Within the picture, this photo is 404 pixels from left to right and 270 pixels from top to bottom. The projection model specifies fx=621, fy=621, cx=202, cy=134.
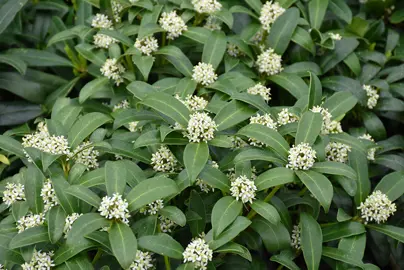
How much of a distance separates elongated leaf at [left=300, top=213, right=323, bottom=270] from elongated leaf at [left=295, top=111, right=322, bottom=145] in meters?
0.37

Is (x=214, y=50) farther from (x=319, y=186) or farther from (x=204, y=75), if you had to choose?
(x=319, y=186)

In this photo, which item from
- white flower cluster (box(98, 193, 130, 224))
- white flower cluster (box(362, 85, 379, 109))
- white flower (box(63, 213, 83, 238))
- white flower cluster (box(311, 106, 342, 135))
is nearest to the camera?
white flower cluster (box(98, 193, 130, 224))

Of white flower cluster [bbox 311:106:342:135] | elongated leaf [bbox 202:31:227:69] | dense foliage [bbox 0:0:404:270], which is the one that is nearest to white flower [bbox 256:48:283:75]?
dense foliage [bbox 0:0:404:270]

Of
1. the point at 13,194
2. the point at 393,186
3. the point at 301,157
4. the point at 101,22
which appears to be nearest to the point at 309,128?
the point at 301,157

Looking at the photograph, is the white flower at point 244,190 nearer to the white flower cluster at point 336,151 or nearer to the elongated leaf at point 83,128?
the white flower cluster at point 336,151

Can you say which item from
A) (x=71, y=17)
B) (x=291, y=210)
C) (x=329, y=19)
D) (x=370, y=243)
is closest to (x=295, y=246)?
(x=291, y=210)

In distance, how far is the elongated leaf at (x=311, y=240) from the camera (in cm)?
268

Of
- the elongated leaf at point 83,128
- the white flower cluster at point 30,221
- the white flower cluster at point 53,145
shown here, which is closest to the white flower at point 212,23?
the elongated leaf at point 83,128

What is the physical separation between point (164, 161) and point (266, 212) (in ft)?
1.76

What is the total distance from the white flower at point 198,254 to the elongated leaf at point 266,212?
26cm

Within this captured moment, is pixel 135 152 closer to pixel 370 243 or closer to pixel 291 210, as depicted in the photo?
pixel 291 210

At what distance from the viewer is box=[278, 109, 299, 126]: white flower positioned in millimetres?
2865

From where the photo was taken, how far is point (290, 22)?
3537mm

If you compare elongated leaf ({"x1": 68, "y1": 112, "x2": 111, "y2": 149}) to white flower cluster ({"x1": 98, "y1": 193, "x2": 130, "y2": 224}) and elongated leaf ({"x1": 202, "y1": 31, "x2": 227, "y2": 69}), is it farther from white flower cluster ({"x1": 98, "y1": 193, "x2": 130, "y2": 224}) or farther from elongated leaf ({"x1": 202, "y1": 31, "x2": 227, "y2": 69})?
elongated leaf ({"x1": 202, "y1": 31, "x2": 227, "y2": 69})
